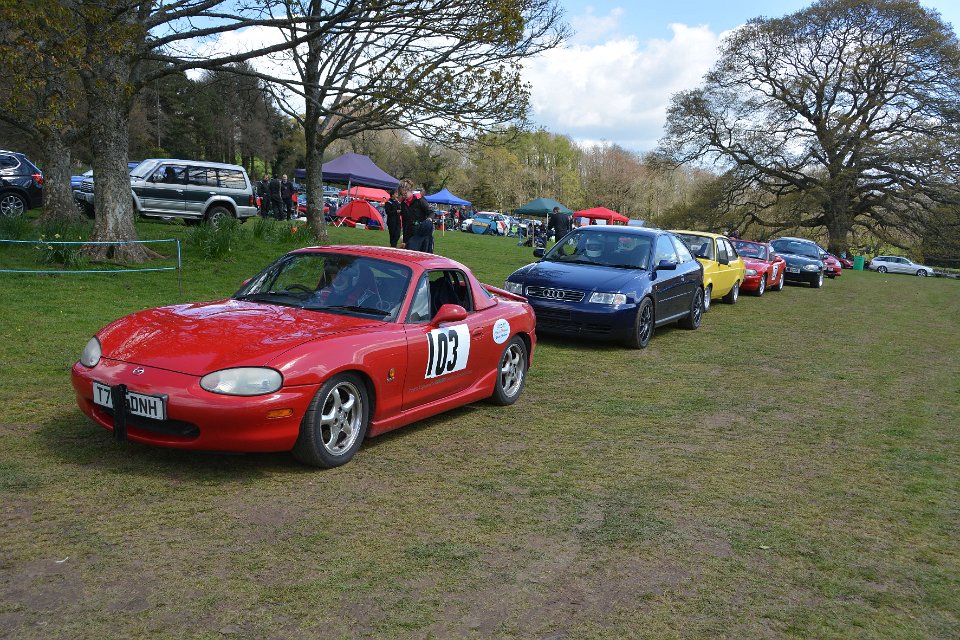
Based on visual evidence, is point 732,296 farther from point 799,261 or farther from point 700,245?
point 799,261

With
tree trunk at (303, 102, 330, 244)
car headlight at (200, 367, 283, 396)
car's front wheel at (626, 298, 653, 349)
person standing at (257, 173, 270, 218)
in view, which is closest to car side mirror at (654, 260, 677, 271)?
car's front wheel at (626, 298, 653, 349)

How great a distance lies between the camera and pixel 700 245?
16578mm

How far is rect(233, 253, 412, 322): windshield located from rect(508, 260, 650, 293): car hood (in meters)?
4.64

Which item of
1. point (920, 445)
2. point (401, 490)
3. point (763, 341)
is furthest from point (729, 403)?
point (763, 341)

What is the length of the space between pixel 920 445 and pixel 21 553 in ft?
20.8

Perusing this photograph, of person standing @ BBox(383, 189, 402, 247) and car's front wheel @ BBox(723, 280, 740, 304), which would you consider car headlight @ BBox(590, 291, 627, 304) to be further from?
person standing @ BBox(383, 189, 402, 247)

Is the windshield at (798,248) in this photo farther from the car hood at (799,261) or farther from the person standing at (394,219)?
the person standing at (394,219)

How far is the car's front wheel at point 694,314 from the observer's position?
13.1 m

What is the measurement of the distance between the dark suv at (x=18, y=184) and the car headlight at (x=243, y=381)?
17.0 m

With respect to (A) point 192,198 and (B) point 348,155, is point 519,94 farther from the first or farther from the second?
(B) point 348,155

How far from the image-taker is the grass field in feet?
11.2

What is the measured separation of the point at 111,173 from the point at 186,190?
7497 millimetres

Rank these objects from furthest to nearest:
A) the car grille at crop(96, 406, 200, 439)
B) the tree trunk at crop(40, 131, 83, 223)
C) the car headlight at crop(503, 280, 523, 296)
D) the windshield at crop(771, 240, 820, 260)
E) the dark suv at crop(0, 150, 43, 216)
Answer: the windshield at crop(771, 240, 820, 260) < the dark suv at crop(0, 150, 43, 216) < the tree trunk at crop(40, 131, 83, 223) < the car headlight at crop(503, 280, 523, 296) < the car grille at crop(96, 406, 200, 439)

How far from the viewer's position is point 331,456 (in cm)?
515
